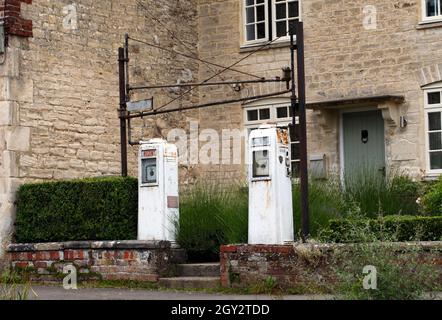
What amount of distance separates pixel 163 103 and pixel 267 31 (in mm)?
2521

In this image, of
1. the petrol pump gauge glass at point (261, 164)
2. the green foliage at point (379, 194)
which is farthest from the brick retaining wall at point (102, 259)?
the green foliage at point (379, 194)

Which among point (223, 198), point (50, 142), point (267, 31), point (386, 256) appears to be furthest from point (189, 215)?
point (267, 31)

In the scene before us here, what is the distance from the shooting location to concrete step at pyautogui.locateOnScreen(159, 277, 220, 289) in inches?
513

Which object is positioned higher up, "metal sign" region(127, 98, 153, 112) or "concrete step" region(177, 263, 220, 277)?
"metal sign" region(127, 98, 153, 112)

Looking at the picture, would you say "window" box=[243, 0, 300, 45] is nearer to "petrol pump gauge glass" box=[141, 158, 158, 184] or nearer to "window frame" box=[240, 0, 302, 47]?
"window frame" box=[240, 0, 302, 47]

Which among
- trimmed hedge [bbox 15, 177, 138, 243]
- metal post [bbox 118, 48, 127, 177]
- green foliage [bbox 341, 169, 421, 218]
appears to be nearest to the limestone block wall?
green foliage [bbox 341, 169, 421, 218]

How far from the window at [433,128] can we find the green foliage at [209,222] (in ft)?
14.8

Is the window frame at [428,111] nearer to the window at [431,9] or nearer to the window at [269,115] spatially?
the window at [431,9]

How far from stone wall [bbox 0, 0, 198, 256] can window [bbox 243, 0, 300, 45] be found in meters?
1.51

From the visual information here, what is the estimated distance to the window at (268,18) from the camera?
19656 millimetres

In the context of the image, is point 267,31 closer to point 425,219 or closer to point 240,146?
point 240,146
